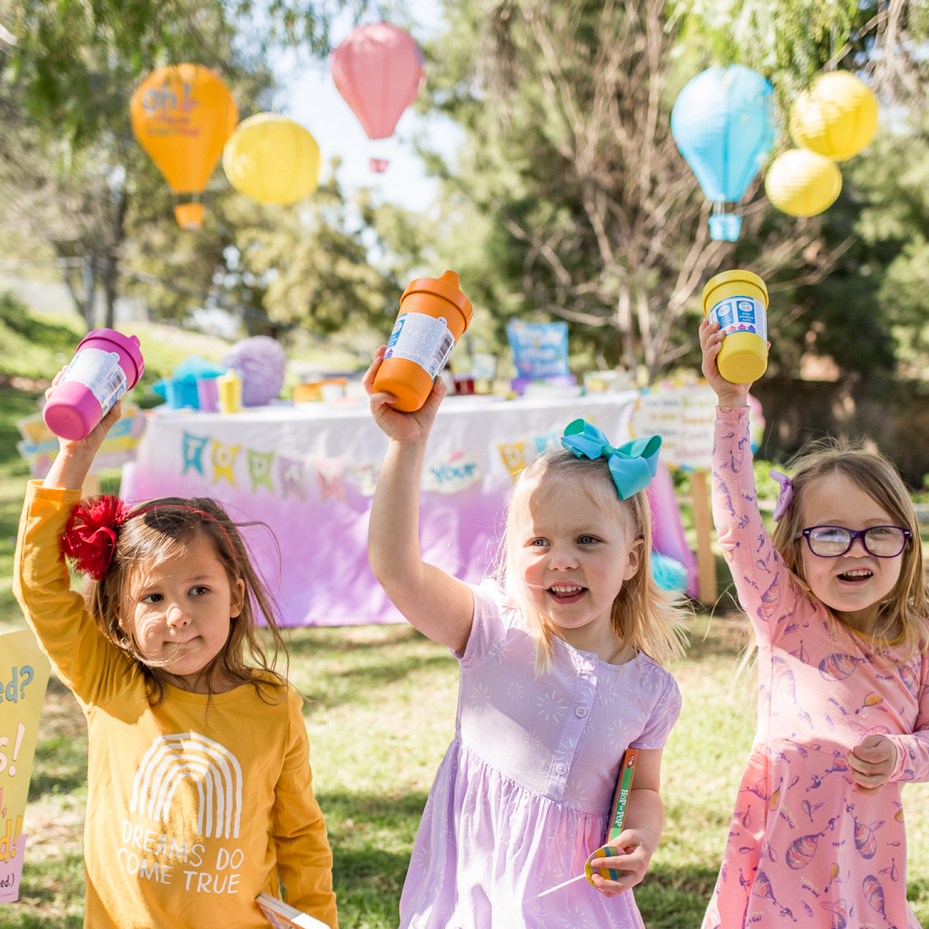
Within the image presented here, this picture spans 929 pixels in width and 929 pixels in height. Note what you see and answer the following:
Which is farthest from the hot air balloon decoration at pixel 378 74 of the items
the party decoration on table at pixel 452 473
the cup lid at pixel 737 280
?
the cup lid at pixel 737 280

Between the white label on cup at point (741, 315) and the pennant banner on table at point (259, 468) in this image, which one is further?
the pennant banner on table at point (259, 468)

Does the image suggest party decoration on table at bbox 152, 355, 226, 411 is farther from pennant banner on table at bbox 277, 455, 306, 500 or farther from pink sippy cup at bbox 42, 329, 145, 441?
pink sippy cup at bbox 42, 329, 145, 441

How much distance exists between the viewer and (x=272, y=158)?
6355 millimetres

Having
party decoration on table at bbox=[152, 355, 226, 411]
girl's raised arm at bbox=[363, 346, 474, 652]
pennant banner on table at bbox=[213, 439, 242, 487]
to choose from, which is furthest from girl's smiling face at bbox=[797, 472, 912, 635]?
party decoration on table at bbox=[152, 355, 226, 411]

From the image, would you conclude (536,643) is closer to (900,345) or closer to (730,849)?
(730,849)

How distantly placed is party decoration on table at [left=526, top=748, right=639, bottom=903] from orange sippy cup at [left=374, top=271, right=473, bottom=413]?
707mm

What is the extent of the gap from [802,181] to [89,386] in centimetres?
618

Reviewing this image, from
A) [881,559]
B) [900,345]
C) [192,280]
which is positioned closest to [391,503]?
[881,559]

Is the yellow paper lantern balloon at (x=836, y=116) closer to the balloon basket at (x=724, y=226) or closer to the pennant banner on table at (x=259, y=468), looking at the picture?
the balloon basket at (x=724, y=226)

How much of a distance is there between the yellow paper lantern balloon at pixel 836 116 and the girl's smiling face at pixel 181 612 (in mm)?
4396

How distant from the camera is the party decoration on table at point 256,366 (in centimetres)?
577

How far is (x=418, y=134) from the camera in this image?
13883 mm

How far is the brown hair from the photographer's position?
1505 mm

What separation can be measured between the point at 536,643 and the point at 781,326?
13.1 meters
